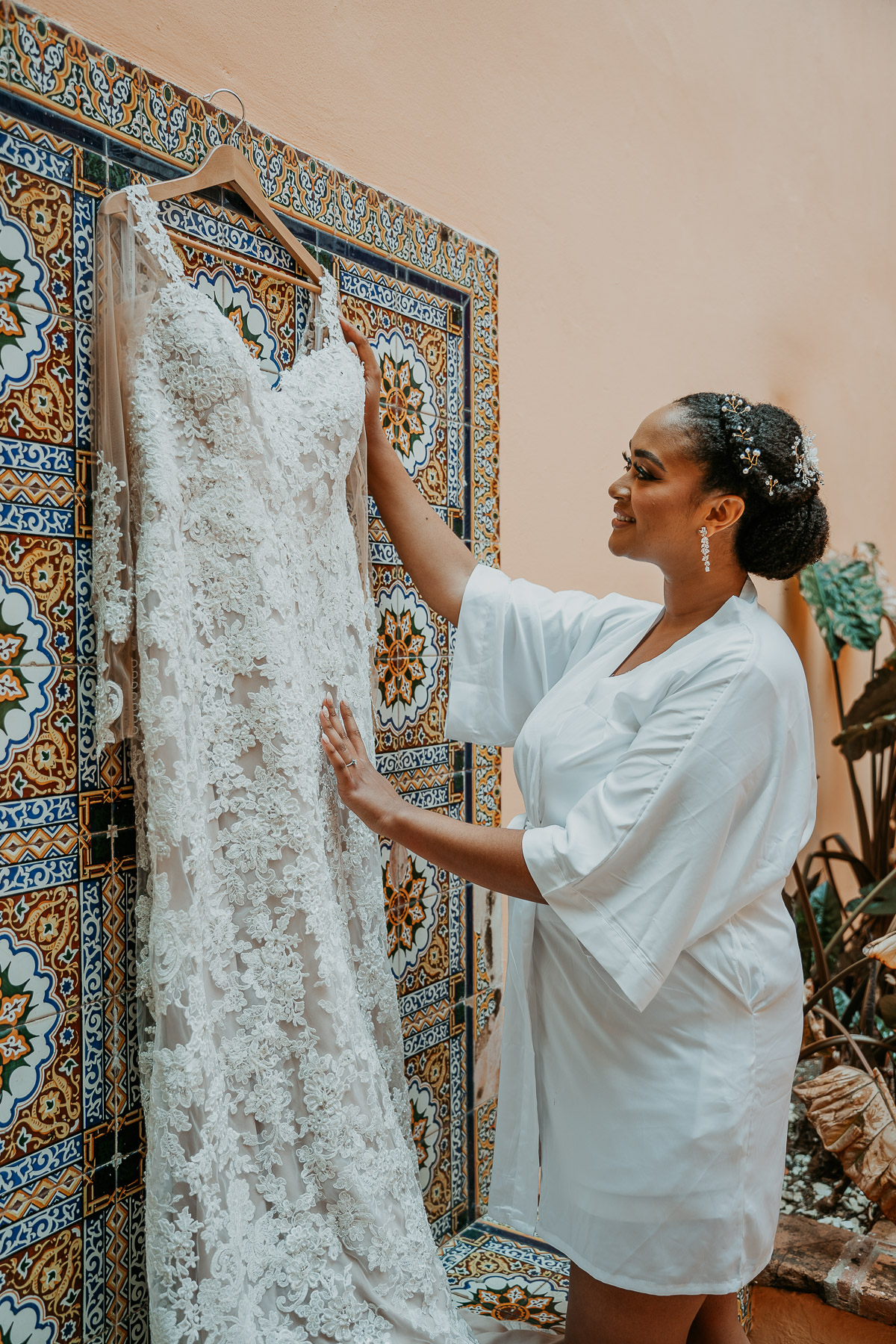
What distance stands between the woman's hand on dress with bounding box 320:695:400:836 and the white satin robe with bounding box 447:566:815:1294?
194 millimetres

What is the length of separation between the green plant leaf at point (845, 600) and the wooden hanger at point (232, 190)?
2.30 meters

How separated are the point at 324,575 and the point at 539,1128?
0.88 m

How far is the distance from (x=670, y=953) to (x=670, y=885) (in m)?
0.09

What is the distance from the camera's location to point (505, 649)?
67.1 inches

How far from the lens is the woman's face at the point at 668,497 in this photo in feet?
4.62

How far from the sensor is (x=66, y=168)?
1153 mm

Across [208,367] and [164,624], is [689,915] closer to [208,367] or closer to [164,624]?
[164,624]

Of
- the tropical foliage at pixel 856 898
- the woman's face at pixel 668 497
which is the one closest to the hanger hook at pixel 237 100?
the woman's face at pixel 668 497

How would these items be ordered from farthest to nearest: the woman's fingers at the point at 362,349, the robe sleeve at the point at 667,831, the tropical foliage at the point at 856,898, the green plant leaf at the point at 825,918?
the green plant leaf at the point at 825,918, the tropical foliage at the point at 856,898, the woman's fingers at the point at 362,349, the robe sleeve at the point at 667,831

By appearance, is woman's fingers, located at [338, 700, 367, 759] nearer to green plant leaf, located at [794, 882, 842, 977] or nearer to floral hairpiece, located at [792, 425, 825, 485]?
floral hairpiece, located at [792, 425, 825, 485]

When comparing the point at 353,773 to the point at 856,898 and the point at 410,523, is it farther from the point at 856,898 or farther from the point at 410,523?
the point at 856,898

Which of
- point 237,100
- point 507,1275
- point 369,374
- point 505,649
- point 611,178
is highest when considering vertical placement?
point 611,178

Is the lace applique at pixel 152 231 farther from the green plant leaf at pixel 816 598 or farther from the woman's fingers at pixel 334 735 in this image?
the green plant leaf at pixel 816 598

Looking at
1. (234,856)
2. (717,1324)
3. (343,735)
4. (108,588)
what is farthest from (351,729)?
(717,1324)
